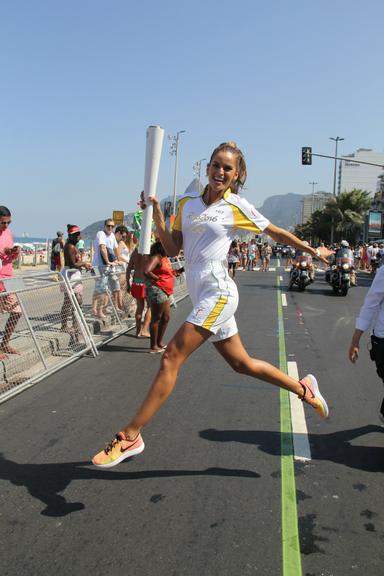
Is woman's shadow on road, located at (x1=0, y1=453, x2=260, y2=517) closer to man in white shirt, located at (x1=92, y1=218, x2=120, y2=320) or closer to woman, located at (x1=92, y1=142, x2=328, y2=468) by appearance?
woman, located at (x1=92, y1=142, x2=328, y2=468)

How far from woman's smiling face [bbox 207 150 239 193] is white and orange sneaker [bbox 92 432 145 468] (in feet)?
5.52

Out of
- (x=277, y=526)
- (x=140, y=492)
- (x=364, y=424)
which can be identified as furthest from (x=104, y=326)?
(x=277, y=526)

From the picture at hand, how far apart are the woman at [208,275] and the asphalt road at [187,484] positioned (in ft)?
1.27

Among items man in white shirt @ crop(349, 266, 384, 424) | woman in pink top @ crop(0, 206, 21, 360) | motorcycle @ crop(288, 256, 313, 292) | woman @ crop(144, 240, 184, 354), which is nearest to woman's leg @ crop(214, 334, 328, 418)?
man in white shirt @ crop(349, 266, 384, 424)

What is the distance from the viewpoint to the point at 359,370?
271 inches

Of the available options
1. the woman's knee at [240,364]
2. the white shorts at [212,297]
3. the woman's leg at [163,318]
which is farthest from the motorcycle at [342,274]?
the white shorts at [212,297]

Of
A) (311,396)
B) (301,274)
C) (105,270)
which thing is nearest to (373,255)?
(301,274)

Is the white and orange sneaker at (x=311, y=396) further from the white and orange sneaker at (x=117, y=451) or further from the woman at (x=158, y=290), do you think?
the woman at (x=158, y=290)

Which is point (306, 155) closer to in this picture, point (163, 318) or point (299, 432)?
point (163, 318)

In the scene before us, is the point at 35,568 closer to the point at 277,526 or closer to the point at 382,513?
the point at 277,526

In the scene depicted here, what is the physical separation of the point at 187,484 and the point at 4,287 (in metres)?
3.46

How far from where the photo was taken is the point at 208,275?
3.37 m

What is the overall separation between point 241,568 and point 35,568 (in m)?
0.99

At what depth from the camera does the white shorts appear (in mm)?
3328
